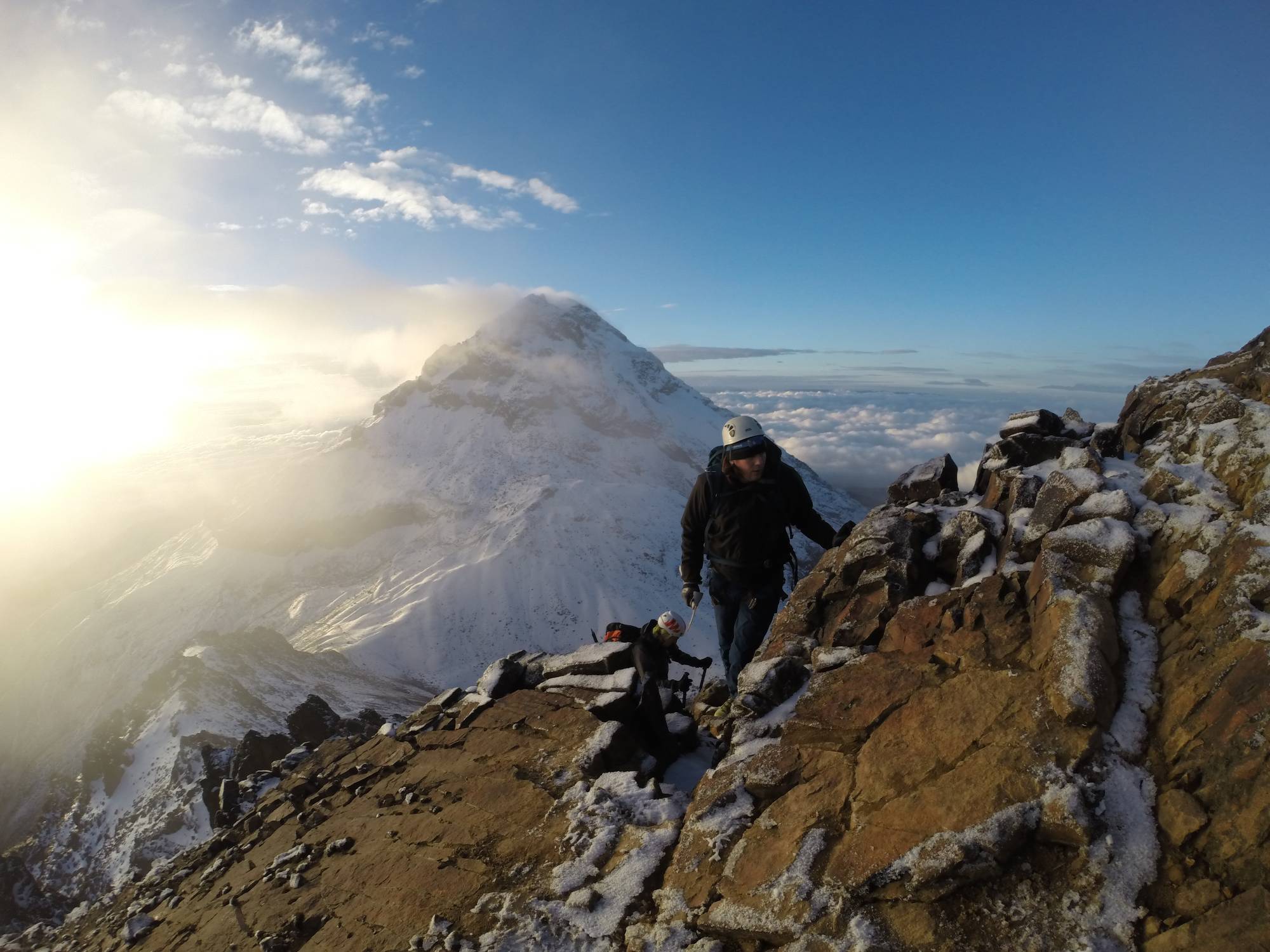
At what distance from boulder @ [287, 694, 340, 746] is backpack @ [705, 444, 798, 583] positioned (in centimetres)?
4595

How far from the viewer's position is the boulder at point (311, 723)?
47.4 meters

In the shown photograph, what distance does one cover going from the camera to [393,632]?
115188mm

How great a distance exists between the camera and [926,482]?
45.4 feet

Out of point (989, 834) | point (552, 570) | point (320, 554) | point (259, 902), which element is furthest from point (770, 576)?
point (320, 554)

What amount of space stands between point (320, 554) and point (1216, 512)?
180 metres

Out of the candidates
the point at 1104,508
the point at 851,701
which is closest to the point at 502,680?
the point at 851,701

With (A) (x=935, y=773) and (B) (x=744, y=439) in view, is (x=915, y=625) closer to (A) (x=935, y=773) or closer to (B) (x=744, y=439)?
(A) (x=935, y=773)

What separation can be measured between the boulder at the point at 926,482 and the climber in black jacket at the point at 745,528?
10.1 ft

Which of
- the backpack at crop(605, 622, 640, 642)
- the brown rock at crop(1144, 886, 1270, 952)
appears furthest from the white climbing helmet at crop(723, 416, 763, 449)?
the brown rock at crop(1144, 886, 1270, 952)

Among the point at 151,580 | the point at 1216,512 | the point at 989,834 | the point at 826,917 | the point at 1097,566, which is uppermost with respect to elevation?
the point at 1216,512

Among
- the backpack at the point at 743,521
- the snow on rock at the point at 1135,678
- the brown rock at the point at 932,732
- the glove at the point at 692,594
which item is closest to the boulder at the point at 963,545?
the snow on rock at the point at 1135,678

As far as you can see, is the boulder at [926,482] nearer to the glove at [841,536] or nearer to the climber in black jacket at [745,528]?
the glove at [841,536]

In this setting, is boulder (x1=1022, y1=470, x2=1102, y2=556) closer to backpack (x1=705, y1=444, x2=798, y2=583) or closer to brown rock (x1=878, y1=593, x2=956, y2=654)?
brown rock (x1=878, y1=593, x2=956, y2=654)

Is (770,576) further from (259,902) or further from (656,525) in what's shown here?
Result: (656,525)
